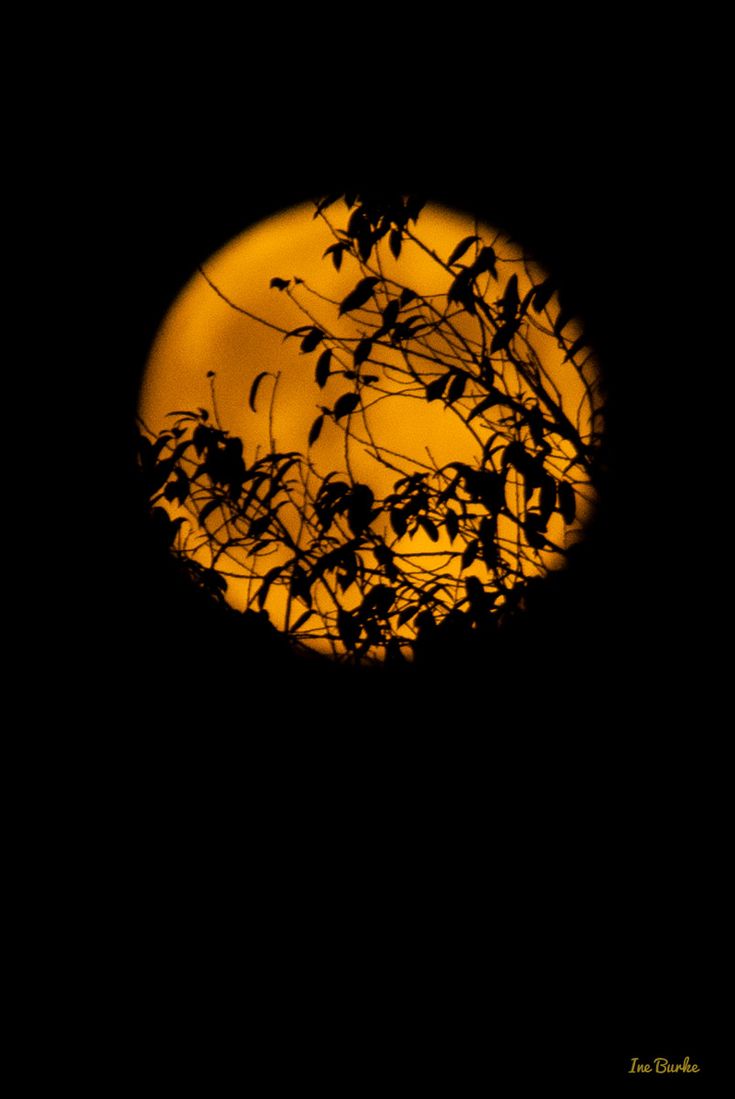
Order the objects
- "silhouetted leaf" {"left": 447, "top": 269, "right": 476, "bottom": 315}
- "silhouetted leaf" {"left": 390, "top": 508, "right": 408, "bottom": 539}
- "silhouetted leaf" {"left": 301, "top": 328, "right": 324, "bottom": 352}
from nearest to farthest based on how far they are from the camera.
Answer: "silhouetted leaf" {"left": 447, "top": 269, "right": 476, "bottom": 315} < "silhouetted leaf" {"left": 390, "top": 508, "right": 408, "bottom": 539} < "silhouetted leaf" {"left": 301, "top": 328, "right": 324, "bottom": 352}

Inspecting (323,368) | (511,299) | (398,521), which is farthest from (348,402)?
(511,299)

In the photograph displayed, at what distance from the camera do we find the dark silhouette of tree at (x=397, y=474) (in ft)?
6.80

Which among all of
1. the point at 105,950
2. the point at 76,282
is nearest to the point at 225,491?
the point at 76,282

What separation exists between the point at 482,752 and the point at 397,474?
83 centimetres

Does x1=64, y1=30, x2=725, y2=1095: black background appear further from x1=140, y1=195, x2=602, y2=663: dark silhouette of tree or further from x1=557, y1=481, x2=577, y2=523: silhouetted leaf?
x1=557, y1=481, x2=577, y2=523: silhouetted leaf

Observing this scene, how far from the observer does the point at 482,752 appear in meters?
2.50

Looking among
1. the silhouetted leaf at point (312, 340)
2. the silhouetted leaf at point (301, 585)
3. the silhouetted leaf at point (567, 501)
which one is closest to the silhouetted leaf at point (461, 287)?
the silhouetted leaf at point (312, 340)

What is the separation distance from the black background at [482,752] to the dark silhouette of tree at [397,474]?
0.56 feet

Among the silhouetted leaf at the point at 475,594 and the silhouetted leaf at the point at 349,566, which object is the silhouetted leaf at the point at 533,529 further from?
the silhouetted leaf at the point at 349,566

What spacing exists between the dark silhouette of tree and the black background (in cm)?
17

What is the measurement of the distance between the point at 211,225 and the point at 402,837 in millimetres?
2051

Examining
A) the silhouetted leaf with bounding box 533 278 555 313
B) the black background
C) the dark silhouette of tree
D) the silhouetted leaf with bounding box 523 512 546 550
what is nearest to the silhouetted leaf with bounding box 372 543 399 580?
the dark silhouette of tree

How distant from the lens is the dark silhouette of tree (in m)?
2.07

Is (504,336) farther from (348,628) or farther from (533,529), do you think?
(348,628)
